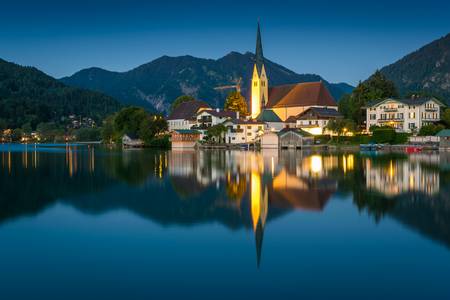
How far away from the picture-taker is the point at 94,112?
18862cm

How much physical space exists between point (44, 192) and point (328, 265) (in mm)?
14616

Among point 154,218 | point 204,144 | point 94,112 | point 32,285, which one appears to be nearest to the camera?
point 32,285

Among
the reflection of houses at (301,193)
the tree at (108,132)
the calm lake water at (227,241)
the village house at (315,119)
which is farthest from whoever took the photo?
the tree at (108,132)

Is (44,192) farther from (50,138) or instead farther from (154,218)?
(50,138)

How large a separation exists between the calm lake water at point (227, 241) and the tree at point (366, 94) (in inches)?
2128

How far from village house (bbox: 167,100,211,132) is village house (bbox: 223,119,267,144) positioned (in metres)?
11.8

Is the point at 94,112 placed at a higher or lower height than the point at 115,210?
higher

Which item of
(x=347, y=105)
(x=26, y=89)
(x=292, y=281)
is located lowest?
(x=292, y=281)

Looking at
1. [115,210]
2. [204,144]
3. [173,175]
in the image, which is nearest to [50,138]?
[204,144]

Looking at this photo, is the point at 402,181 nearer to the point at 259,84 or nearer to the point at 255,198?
the point at 255,198

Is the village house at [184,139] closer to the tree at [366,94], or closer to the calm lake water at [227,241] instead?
the tree at [366,94]

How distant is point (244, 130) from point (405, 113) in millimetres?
23220

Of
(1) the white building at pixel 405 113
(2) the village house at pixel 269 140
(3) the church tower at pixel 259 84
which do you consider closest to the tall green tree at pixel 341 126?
(1) the white building at pixel 405 113

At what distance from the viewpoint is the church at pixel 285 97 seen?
8381 cm
